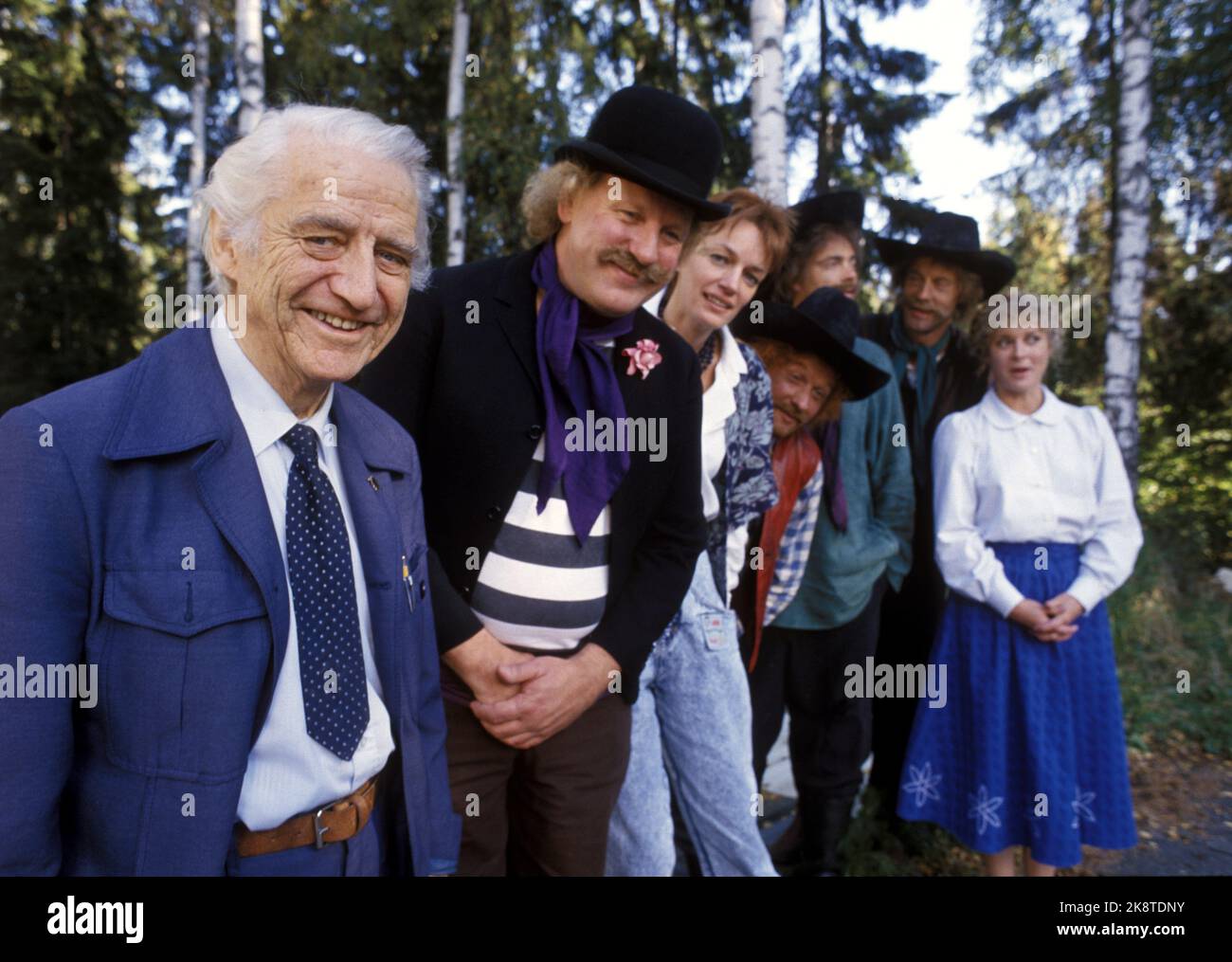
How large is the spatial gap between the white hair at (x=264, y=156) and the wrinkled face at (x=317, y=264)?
2 centimetres

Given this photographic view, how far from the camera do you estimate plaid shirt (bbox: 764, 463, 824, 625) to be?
306cm

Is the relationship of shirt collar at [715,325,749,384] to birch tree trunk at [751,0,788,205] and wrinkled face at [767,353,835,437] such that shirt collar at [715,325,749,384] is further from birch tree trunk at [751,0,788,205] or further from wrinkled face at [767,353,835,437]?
birch tree trunk at [751,0,788,205]

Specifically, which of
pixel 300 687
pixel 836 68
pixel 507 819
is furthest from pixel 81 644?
pixel 836 68

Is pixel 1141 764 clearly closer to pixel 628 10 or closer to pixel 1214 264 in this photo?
pixel 1214 264

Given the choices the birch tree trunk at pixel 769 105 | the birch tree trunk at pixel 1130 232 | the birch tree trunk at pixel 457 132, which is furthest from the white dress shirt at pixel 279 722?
the birch tree trunk at pixel 457 132

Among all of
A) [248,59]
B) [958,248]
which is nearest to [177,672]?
[958,248]

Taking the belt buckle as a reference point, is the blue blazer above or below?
above

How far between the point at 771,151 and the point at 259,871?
5.26 metres

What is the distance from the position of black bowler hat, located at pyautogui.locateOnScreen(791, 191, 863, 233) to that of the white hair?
253 centimetres

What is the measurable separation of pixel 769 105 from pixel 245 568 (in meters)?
5.20

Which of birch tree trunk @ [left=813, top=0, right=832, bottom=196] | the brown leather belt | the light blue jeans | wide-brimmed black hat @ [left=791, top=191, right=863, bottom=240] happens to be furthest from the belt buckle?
birch tree trunk @ [left=813, top=0, right=832, bottom=196]

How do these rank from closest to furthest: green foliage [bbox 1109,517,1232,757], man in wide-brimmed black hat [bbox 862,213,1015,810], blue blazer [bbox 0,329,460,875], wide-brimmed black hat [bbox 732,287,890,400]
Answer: blue blazer [bbox 0,329,460,875]
wide-brimmed black hat [bbox 732,287,890,400]
man in wide-brimmed black hat [bbox 862,213,1015,810]
green foliage [bbox 1109,517,1232,757]

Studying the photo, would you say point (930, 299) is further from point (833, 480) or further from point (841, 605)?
point (841, 605)

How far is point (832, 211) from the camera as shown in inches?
143
